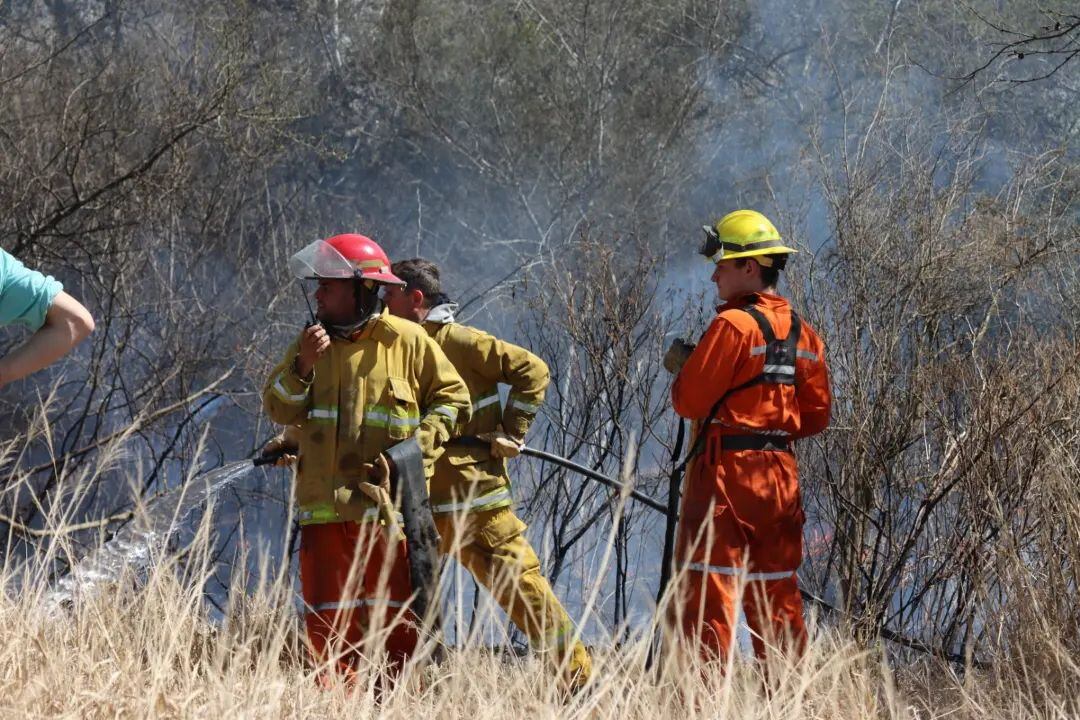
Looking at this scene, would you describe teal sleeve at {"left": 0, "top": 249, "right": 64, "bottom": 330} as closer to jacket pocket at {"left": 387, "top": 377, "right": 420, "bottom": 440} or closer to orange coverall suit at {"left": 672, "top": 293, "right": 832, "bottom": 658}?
jacket pocket at {"left": 387, "top": 377, "right": 420, "bottom": 440}

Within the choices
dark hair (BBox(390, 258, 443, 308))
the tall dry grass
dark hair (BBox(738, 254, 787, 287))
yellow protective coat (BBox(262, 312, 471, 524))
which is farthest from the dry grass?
dark hair (BBox(390, 258, 443, 308))

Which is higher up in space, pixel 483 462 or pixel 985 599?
pixel 483 462

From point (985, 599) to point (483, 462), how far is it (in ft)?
6.06

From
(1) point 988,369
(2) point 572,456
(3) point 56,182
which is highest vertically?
(3) point 56,182

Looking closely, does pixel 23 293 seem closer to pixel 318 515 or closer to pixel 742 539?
pixel 318 515

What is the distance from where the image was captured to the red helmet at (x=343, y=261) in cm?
435

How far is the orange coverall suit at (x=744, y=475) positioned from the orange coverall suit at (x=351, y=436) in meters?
0.83

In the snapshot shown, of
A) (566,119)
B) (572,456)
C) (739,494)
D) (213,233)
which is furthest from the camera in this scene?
(566,119)

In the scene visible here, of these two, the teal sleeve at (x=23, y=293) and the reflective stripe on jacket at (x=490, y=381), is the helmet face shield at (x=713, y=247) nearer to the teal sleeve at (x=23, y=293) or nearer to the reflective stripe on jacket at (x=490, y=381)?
the reflective stripe on jacket at (x=490, y=381)

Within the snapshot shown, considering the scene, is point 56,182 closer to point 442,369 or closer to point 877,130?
point 877,130

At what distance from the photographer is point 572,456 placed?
8.85 meters

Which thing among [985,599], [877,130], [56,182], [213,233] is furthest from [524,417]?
[213,233]

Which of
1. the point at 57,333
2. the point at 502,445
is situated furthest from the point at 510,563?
the point at 57,333

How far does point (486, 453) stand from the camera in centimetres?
523
